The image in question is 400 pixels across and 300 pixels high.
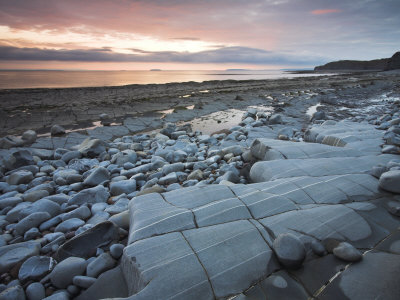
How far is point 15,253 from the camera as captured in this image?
2.56 m

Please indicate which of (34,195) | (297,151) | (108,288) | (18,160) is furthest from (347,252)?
(18,160)

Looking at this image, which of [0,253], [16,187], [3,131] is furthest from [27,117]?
[0,253]

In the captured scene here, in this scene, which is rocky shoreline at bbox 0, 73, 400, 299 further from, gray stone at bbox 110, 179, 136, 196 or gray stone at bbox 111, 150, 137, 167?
gray stone at bbox 111, 150, 137, 167

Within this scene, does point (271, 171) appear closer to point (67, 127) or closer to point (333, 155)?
point (333, 155)

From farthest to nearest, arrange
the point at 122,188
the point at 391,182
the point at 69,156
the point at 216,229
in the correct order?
the point at 69,156
the point at 122,188
the point at 391,182
the point at 216,229

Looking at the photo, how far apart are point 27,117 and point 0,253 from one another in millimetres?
10862

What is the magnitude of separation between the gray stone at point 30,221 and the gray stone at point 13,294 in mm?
1286

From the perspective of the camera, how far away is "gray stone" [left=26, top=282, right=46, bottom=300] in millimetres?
2062

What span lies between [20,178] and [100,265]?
3.75 metres

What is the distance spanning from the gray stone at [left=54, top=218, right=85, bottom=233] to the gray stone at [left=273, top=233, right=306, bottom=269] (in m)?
2.70

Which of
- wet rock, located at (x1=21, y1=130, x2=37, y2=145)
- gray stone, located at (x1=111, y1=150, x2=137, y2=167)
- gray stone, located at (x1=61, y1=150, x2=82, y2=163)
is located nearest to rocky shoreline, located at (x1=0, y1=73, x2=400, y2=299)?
gray stone, located at (x1=111, y1=150, x2=137, y2=167)

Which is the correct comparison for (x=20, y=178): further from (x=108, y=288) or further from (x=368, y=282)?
(x=368, y=282)

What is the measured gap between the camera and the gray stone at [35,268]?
89.4 inches

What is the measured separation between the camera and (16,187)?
446 centimetres
